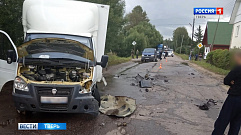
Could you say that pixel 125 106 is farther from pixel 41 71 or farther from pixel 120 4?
pixel 120 4

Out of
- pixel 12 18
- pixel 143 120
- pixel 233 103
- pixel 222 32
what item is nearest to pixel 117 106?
pixel 143 120

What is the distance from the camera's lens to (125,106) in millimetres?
5973

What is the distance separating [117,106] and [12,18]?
6.72 m

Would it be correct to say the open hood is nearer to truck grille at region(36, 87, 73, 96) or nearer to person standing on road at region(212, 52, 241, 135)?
truck grille at region(36, 87, 73, 96)

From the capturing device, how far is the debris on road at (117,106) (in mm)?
5407

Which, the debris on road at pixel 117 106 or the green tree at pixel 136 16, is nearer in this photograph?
the debris on road at pixel 117 106

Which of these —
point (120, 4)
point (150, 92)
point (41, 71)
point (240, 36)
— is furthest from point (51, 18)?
point (240, 36)

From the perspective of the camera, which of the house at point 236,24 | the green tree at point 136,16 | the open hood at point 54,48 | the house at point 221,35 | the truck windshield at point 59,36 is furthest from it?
the green tree at point 136,16

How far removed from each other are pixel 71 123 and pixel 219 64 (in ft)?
55.4

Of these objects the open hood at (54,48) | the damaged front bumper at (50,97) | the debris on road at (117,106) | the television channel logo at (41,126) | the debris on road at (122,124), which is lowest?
the television channel logo at (41,126)

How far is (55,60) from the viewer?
4.66 m

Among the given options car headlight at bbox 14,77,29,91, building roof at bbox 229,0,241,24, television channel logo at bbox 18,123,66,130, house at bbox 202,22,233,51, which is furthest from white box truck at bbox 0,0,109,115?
house at bbox 202,22,233,51

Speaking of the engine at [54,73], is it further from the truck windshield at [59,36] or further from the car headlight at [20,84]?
the truck windshield at [59,36]

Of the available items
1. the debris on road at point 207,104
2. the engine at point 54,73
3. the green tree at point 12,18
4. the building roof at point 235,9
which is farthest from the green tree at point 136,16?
the engine at point 54,73
